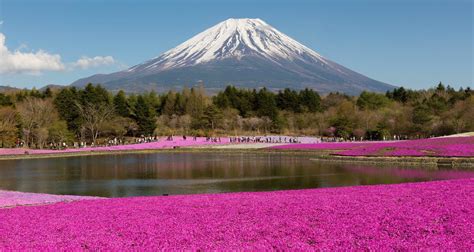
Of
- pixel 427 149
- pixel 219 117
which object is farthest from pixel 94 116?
pixel 427 149

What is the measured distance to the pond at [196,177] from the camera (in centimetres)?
2893

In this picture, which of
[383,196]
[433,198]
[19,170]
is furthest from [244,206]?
[19,170]

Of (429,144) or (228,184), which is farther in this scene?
(429,144)

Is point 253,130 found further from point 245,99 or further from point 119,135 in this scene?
point 119,135

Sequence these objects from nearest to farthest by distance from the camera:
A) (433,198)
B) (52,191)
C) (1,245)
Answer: (1,245) → (433,198) → (52,191)

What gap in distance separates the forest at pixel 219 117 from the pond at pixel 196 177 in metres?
35.5

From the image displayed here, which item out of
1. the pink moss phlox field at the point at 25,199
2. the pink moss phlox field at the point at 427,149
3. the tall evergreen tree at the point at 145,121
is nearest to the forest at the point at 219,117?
the tall evergreen tree at the point at 145,121

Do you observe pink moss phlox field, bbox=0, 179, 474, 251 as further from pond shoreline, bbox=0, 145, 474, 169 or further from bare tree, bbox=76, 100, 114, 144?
bare tree, bbox=76, 100, 114, 144

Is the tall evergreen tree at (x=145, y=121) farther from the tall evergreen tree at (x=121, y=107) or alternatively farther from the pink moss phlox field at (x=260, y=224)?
the pink moss phlox field at (x=260, y=224)

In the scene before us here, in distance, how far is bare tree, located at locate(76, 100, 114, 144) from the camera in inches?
3346

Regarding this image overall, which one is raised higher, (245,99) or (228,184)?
(245,99)

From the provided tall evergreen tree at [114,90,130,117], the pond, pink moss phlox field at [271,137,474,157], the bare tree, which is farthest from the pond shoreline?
tall evergreen tree at [114,90,130,117]

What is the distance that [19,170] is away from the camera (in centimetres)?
4238

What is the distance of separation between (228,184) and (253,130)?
2881 inches
